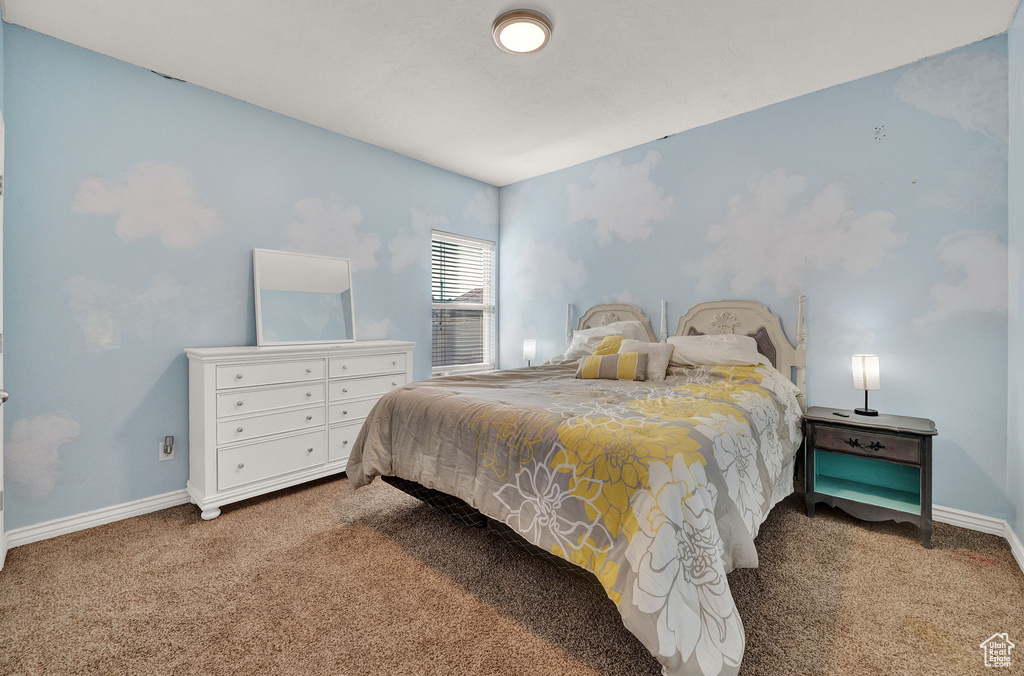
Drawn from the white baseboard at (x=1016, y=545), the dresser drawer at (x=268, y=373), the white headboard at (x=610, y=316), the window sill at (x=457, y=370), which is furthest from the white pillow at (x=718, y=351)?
the dresser drawer at (x=268, y=373)

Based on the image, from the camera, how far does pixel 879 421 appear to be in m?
2.29

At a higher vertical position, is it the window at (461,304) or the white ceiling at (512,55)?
the white ceiling at (512,55)

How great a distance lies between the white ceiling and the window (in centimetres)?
138

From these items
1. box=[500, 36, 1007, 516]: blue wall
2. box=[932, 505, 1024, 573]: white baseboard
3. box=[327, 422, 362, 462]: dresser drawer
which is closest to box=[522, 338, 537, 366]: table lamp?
box=[500, 36, 1007, 516]: blue wall

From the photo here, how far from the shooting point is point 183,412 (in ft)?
8.84

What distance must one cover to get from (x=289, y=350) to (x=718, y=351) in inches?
111

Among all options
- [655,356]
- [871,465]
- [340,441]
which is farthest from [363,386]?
[871,465]

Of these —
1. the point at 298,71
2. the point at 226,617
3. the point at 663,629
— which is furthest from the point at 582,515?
the point at 298,71

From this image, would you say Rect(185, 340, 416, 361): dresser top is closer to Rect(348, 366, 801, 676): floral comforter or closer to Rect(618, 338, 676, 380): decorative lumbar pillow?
Rect(348, 366, 801, 676): floral comforter

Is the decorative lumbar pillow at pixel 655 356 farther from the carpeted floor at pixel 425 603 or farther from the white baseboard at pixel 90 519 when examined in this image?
the white baseboard at pixel 90 519

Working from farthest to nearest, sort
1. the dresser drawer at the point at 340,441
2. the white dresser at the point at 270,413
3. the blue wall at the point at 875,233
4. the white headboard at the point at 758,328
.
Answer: the dresser drawer at the point at 340,441, the white headboard at the point at 758,328, the white dresser at the point at 270,413, the blue wall at the point at 875,233

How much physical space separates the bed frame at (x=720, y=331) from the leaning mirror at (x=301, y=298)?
144 cm

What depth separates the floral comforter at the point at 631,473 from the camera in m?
1.19

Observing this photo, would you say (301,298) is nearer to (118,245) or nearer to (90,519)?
(118,245)
